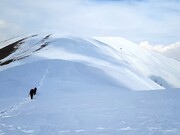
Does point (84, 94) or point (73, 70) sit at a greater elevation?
point (73, 70)

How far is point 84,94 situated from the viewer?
142 feet

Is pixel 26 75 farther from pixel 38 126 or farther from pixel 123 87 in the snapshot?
pixel 38 126

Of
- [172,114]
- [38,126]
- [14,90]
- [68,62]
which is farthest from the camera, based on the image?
[68,62]

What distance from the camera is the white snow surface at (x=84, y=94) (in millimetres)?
18984

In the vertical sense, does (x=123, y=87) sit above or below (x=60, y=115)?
above

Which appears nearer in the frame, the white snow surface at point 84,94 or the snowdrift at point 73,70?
the white snow surface at point 84,94

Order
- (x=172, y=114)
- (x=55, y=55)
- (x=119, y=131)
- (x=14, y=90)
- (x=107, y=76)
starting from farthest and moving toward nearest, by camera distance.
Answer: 1. (x=55, y=55)
2. (x=107, y=76)
3. (x=14, y=90)
4. (x=172, y=114)
5. (x=119, y=131)

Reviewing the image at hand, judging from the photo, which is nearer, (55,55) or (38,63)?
(38,63)

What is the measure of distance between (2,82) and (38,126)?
119 ft

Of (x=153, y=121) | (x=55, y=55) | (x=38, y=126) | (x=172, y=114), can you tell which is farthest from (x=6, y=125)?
(x=55, y=55)

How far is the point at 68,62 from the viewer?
6562 cm

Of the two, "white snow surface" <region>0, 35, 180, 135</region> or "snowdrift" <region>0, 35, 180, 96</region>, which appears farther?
"snowdrift" <region>0, 35, 180, 96</region>

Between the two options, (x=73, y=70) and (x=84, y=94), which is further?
(x=73, y=70)

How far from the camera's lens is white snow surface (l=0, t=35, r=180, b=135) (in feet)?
62.3
